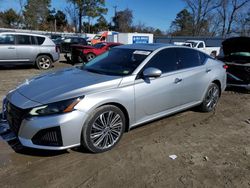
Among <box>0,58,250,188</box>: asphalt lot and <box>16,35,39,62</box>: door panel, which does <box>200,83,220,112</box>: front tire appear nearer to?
<box>0,58,250,188</box>: asphalt lot

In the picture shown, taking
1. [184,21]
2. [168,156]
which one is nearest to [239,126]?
[168,156]

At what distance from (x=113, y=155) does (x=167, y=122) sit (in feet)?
5.44

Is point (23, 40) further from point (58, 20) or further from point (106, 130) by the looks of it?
point (58, 20)

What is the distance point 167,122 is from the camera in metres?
4.84

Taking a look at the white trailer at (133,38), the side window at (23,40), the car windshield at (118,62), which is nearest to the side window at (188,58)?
the car windshield at (118,62)

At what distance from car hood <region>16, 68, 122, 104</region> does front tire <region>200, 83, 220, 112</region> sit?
2.46 m

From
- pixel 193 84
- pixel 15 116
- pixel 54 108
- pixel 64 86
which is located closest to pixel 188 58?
pixel 193 84

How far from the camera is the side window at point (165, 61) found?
13.9 feet

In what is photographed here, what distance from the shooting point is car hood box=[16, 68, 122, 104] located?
129 inches

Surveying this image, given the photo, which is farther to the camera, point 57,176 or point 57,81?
point 57,81

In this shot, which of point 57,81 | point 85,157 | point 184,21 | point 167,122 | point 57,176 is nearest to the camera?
point 57,176

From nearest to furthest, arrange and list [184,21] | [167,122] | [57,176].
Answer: [57,176] → [167,122] → [184,21]

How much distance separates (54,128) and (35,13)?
60121mm

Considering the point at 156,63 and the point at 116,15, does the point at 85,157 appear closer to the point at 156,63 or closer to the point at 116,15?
the point at 156,63
